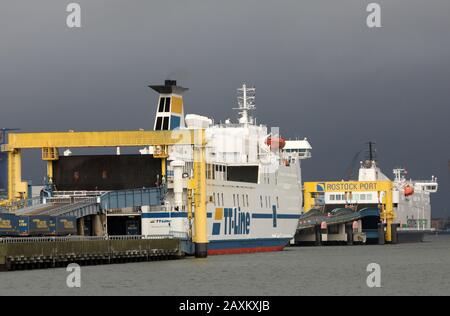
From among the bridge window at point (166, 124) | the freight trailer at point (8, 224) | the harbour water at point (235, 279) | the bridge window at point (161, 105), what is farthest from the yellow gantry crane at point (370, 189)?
the freight trailer at point (8, 224)

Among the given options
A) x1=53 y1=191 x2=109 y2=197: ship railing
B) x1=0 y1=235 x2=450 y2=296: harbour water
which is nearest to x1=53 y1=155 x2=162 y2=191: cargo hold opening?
x1=53 y1=191 x2=109 y2=197: ship railing

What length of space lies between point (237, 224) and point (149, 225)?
9694 millimetres

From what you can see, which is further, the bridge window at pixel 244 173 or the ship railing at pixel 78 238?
the bridge window at pixel 244 173

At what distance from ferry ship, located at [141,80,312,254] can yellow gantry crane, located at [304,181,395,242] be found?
39473mm

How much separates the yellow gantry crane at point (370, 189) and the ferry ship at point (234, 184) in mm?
39473

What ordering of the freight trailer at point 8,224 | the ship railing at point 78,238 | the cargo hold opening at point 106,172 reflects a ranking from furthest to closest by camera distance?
the cargo hold opening at point 106,172 < the freight trailer at point 8,224 < the ship railing at point 78,238

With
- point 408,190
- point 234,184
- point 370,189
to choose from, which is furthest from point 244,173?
point 408,190

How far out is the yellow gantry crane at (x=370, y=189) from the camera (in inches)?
5453

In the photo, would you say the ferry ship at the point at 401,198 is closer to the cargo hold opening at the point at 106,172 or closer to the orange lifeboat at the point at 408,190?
the orange lifeboat at the point at 408,190

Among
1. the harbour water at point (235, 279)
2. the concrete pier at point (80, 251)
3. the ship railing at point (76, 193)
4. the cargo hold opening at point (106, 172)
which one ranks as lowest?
the harbour water at point (235, 279)

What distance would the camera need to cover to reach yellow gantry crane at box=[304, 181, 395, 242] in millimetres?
138500

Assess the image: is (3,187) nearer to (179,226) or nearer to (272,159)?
(272,159)

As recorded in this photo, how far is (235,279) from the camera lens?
56.2 metres

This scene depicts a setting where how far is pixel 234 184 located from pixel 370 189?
5865 cm
